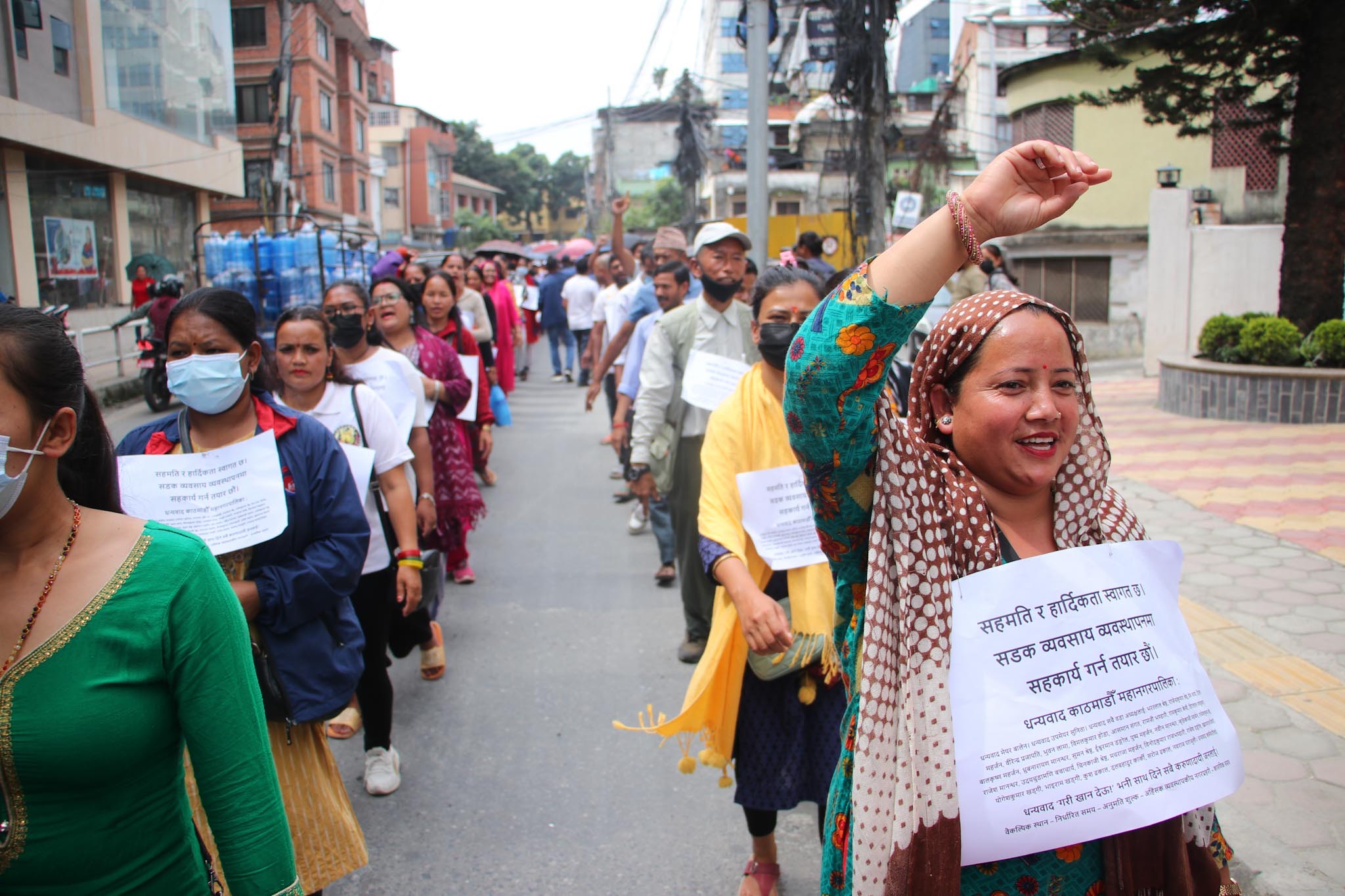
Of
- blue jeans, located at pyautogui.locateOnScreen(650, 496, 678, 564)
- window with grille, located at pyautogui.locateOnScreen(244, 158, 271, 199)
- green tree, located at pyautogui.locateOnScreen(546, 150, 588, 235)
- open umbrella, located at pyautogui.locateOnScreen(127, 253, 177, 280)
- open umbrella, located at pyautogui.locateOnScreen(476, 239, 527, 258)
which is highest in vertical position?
green tree, located at pyautogui.locateOnScreen(546, 150, 588, 235)

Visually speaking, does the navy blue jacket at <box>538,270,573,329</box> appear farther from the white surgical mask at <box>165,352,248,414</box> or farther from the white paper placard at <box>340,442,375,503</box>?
the white surgical mask at <box>165,352,248,414</box>

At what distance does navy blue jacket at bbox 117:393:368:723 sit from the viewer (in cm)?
266

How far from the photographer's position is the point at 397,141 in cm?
6053

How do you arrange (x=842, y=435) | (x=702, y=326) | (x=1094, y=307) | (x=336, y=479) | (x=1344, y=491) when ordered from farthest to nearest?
(x=1094, y=307) < (x=1344, y=491) < (x=702, y=326) < (x=336, y=479) < (x=842, y=435)

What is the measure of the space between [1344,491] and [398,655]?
6.35m

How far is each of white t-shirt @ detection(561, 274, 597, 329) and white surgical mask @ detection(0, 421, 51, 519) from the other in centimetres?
1341

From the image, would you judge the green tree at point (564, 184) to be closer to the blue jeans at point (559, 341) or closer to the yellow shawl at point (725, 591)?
the blue jeans at point (559, 341)

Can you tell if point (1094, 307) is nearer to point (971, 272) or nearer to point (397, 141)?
point (971, 272)

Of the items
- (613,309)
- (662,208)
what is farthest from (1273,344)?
(662,208)

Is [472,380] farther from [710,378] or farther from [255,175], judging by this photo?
[255,175]

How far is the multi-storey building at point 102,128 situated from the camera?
4445 mm

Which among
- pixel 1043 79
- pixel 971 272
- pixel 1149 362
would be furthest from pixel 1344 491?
pixel 1043 79

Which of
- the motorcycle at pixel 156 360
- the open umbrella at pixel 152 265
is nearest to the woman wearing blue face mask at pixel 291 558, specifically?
the motorcycle at pixel 156 360

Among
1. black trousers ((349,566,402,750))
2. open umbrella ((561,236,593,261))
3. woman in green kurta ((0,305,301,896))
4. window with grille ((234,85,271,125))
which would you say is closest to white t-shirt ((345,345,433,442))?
black trousers ((349,566,402,750))
